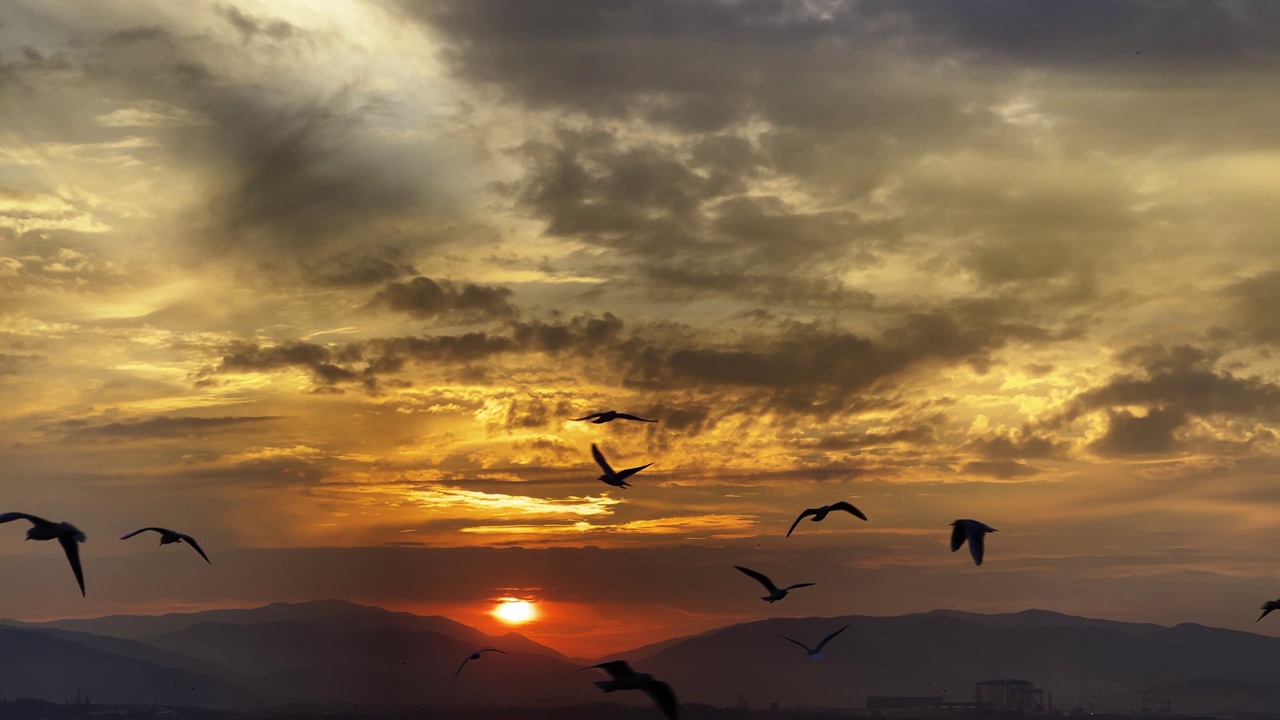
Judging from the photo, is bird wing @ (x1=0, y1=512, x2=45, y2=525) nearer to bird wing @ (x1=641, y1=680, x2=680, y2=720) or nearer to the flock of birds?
the flock of birds

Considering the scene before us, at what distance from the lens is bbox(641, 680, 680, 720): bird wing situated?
2249 inches

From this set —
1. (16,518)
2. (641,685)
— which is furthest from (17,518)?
(641,685)

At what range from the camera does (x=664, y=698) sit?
58844mm

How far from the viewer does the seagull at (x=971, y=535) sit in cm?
6762

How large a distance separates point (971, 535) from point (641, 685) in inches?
828

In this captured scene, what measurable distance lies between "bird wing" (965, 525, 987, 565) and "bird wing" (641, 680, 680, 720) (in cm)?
1836

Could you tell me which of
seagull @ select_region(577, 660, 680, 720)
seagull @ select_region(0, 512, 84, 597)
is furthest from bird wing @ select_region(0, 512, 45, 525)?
seagull @ select_region(577, 660, 680, 720)

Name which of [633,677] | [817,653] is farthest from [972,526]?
[817,653]

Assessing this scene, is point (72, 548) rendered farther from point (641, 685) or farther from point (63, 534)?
point (641, 685)

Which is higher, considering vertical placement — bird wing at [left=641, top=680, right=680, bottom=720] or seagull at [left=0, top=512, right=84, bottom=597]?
seagull at [left=0, top=512, right=84, bottom=597]

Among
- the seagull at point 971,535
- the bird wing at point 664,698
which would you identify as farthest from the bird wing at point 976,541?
the bird wing at point 664,698

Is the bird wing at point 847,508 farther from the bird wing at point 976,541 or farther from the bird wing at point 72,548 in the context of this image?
the bird wing at point 72,548

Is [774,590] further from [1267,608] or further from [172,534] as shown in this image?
[172,534]

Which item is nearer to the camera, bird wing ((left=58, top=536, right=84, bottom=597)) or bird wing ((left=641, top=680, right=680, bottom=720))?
bird wing ((left=641, top=680, right=680, bottom=720))
